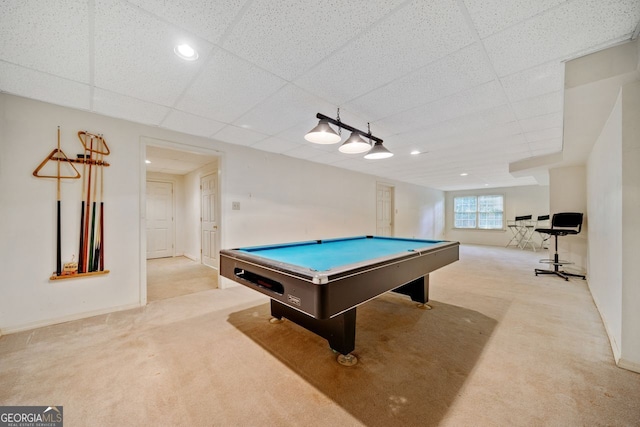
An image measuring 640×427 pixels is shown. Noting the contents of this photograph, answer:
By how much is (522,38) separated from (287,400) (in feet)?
8.80

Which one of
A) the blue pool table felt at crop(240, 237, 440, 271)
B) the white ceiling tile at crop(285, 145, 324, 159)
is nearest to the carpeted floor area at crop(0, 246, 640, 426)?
the blue pool table felt at crop(240, 237, 440, 271)

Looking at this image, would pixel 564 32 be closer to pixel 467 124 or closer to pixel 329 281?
pixel 467 124

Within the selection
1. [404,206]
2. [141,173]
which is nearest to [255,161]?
[141,173]

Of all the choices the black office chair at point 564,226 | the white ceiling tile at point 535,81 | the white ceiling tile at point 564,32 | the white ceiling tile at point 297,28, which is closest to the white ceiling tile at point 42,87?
the white ceiling tile at point 297,28

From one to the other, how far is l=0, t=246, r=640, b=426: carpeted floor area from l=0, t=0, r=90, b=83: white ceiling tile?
2.25m

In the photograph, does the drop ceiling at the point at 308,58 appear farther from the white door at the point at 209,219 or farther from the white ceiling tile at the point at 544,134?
the white door at the point at 209,219

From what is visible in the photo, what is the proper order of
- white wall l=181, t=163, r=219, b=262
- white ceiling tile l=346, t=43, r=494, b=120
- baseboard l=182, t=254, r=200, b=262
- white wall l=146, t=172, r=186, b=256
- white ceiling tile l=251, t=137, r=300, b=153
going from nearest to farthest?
1. white ceiling tile l=346, t=43, r=494, b=120
2. white ceiling tile l=251, t=137, r=300, b=153
3. white wall l=181, t=163, r=219, b=262
4. baseboard l=182, t=254, r=200, b=262
5. white wall l=146, t=172, r=186, b=256

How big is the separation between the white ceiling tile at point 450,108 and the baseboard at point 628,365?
7.52 feet

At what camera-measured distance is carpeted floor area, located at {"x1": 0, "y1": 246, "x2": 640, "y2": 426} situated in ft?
4.35

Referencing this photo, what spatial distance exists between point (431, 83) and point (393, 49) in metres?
0.62

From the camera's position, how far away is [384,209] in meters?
7.34

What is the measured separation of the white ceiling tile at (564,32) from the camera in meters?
1.29

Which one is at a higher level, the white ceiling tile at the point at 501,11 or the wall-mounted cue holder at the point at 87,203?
the white ceiling tile at the point at 501,11

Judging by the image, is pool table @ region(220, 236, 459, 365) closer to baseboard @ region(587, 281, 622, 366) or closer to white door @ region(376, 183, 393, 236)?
baseboard @ region(587, 281, 622, 366)
